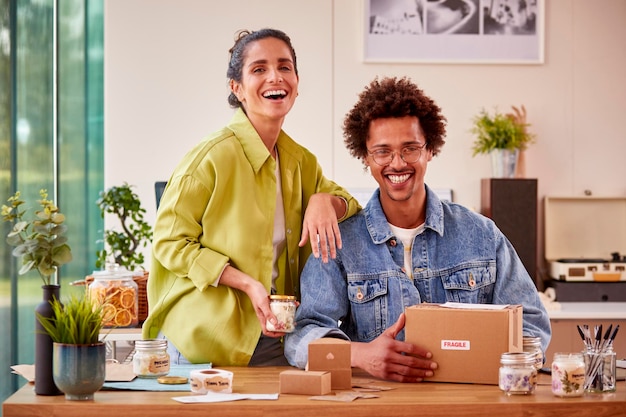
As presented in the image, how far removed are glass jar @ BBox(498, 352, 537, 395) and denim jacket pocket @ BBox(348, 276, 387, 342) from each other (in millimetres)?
501

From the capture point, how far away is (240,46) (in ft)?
8.77

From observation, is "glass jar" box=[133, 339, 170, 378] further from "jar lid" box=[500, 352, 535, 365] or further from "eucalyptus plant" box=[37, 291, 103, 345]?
"jar lid" box=[500, 352, 535, 365]

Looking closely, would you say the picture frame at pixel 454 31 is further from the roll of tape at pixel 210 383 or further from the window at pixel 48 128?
the roll of tape at pixel 210 383

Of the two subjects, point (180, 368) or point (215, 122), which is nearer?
point (180, 368)

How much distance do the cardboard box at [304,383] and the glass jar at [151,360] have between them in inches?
12.7

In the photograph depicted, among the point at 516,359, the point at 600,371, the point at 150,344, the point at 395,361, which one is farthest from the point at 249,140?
the point at 600,371

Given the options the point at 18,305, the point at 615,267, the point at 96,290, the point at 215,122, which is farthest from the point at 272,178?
the point at 615,267

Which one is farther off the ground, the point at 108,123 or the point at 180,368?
the point at 108,123

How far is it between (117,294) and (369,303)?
4.12 ft

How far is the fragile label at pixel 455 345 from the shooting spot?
83.0 inches

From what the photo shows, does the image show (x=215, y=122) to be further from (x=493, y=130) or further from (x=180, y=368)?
(x=180, y=368)

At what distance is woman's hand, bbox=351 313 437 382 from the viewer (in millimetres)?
2121

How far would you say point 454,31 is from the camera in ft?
16.8

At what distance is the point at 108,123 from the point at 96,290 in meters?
1.96
